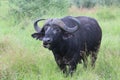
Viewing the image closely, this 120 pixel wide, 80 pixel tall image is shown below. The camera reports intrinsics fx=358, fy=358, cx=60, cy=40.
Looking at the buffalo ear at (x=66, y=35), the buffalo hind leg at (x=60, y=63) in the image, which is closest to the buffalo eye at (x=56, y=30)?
the buffalo ear at (x=66, y=35)

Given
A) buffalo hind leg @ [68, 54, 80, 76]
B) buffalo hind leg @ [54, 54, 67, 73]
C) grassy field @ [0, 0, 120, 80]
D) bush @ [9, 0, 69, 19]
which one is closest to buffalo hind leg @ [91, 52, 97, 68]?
grassy field @ [0, 0, 120, 80]

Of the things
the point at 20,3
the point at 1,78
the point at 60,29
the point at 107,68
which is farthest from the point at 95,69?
the point at 20,3

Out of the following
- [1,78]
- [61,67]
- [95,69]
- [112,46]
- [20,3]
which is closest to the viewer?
[1,78]

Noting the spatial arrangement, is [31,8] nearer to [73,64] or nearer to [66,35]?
[73,64]

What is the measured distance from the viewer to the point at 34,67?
7.06 m

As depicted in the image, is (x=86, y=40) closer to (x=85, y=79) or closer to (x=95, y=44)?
(x=95, y=44)

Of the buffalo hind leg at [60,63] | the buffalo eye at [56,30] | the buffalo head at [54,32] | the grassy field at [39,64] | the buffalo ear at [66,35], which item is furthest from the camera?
the buffalo hind leg at [60,63]

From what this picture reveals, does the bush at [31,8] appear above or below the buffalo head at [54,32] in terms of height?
below

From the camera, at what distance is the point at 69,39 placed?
21.7ft

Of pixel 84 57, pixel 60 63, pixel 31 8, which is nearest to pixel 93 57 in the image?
pixel 84 57

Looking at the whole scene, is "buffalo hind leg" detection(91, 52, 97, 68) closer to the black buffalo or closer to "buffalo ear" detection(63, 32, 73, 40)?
the black buffalo

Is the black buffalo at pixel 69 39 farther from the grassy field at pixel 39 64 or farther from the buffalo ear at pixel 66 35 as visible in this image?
the grassy field at pixel 39 64

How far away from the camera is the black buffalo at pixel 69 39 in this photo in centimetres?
622

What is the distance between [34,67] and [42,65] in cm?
19
